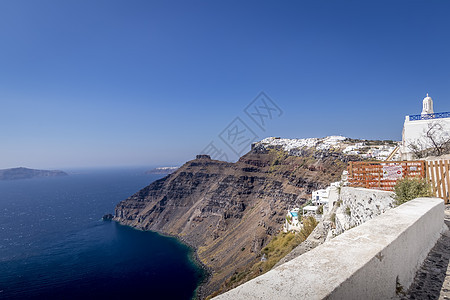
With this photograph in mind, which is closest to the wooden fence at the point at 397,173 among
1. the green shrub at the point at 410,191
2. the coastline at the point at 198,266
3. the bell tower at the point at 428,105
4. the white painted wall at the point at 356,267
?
the green shrub at the point at 410,191

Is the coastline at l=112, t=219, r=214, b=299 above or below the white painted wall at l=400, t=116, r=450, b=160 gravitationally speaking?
below

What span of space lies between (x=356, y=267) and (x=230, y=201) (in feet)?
314

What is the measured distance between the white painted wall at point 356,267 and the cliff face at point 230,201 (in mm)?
52972

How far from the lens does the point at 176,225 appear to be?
105188 mm

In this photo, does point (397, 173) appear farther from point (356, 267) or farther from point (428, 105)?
point (428, 105)

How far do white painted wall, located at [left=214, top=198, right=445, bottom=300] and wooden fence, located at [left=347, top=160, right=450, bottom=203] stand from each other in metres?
5.99

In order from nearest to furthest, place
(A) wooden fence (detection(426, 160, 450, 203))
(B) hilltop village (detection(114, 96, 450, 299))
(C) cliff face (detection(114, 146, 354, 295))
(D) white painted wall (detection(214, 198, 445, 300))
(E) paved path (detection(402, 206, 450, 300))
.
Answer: (D) white painted wall (detection(214, 198, 445, 300))
(E) paved path (detection(402, 206, 450, 300))
(A) wooden fence (detection(426, 160, 450, 203))
(B) hilltop village (detection(114, 96, 450, 299))
(C) cliff face (detection(114, 146, 354, 295))

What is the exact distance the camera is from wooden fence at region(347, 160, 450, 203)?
340 inches

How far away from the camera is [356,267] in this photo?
2375 millimetres

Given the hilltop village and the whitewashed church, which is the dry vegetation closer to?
the hilltop village

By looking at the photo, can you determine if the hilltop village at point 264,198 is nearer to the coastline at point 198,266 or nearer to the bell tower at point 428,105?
the bell tower at point 428,105

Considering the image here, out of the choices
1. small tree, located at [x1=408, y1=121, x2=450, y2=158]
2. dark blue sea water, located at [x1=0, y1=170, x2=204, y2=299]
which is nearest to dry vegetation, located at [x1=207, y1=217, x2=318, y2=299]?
small tree, located at [x1=408, y1=121, x2=450, y2=158]

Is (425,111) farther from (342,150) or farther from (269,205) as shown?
(269,205)

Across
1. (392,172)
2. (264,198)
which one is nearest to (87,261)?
(264,198)
